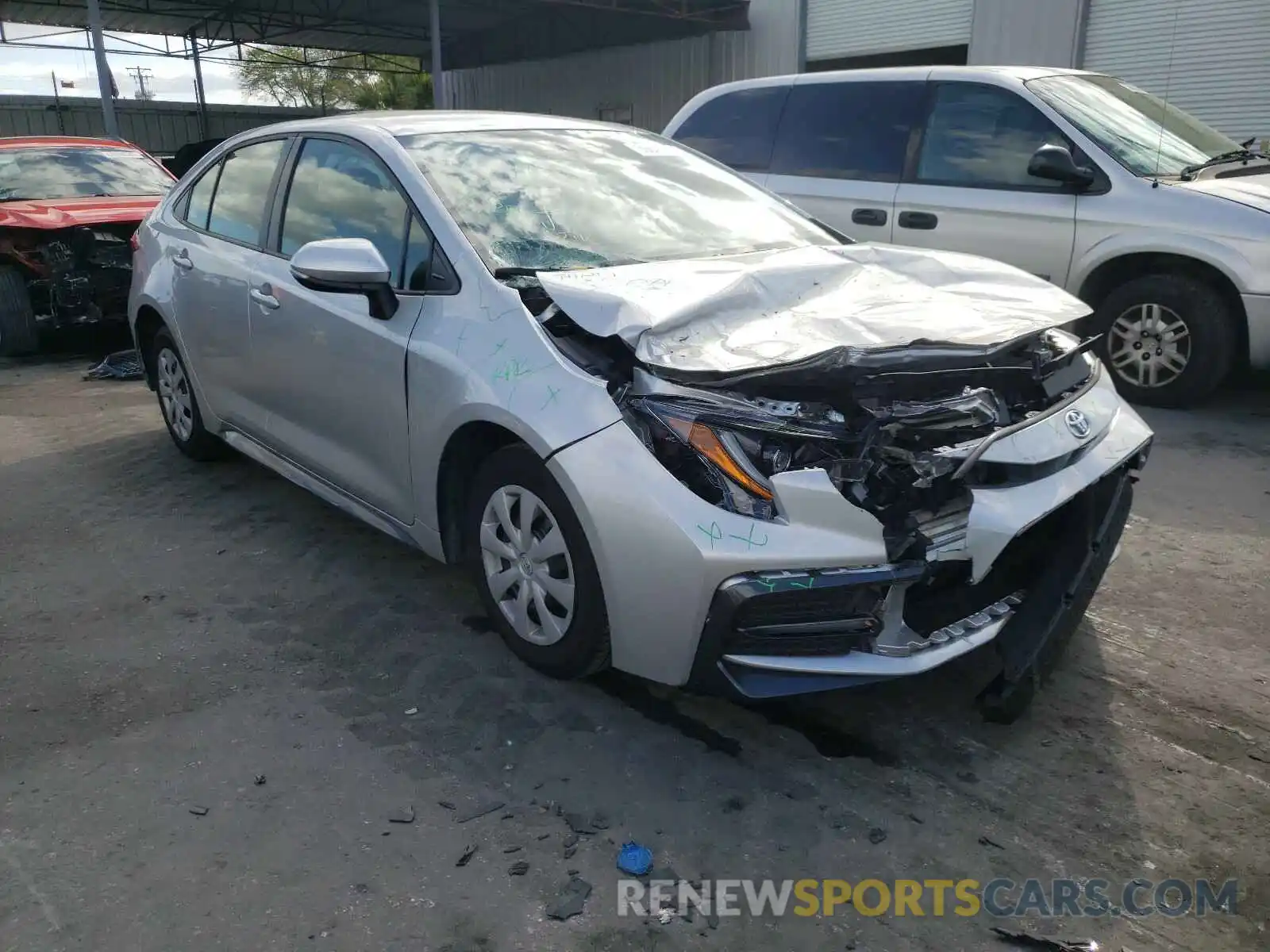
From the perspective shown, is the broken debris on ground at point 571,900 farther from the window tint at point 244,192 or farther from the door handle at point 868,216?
the door handle at point 868,216

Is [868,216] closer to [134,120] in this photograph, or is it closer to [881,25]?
[881,25]

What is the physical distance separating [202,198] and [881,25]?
14.9m

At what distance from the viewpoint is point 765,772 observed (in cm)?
264

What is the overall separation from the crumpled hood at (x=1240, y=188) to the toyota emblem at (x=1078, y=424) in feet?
11.3

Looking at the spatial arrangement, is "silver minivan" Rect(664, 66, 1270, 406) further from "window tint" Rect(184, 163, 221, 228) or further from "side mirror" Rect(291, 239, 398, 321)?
"side mirror" Rect(291, 239, 398, 321)

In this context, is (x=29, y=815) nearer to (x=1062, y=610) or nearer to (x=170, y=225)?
(x=1062, y=610)

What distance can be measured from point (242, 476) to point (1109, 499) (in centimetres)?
406

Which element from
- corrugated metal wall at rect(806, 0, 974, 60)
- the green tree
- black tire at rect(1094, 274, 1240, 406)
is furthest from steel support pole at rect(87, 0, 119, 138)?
black tire at rect(1094, 274, 1240, 406)

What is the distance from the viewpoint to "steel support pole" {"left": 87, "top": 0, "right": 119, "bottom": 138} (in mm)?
14609

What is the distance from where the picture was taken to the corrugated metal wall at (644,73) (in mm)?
18906

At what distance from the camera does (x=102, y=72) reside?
1478cm

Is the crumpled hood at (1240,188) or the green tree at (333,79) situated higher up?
the green tree at (333,79)

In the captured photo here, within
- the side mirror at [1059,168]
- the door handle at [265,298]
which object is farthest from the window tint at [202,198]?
the side mirror at [1059,168]

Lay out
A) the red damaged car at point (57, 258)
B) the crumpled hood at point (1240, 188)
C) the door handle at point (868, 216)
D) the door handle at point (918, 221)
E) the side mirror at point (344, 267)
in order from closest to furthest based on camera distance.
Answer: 1. the side mirror at point (344, 267)
2. the crumpled hood at point (1240, 188)
3. the door handle at point (918, 221)
4. the door handle at point (868, 216)
5. the red damaged car at point (57, 258)
